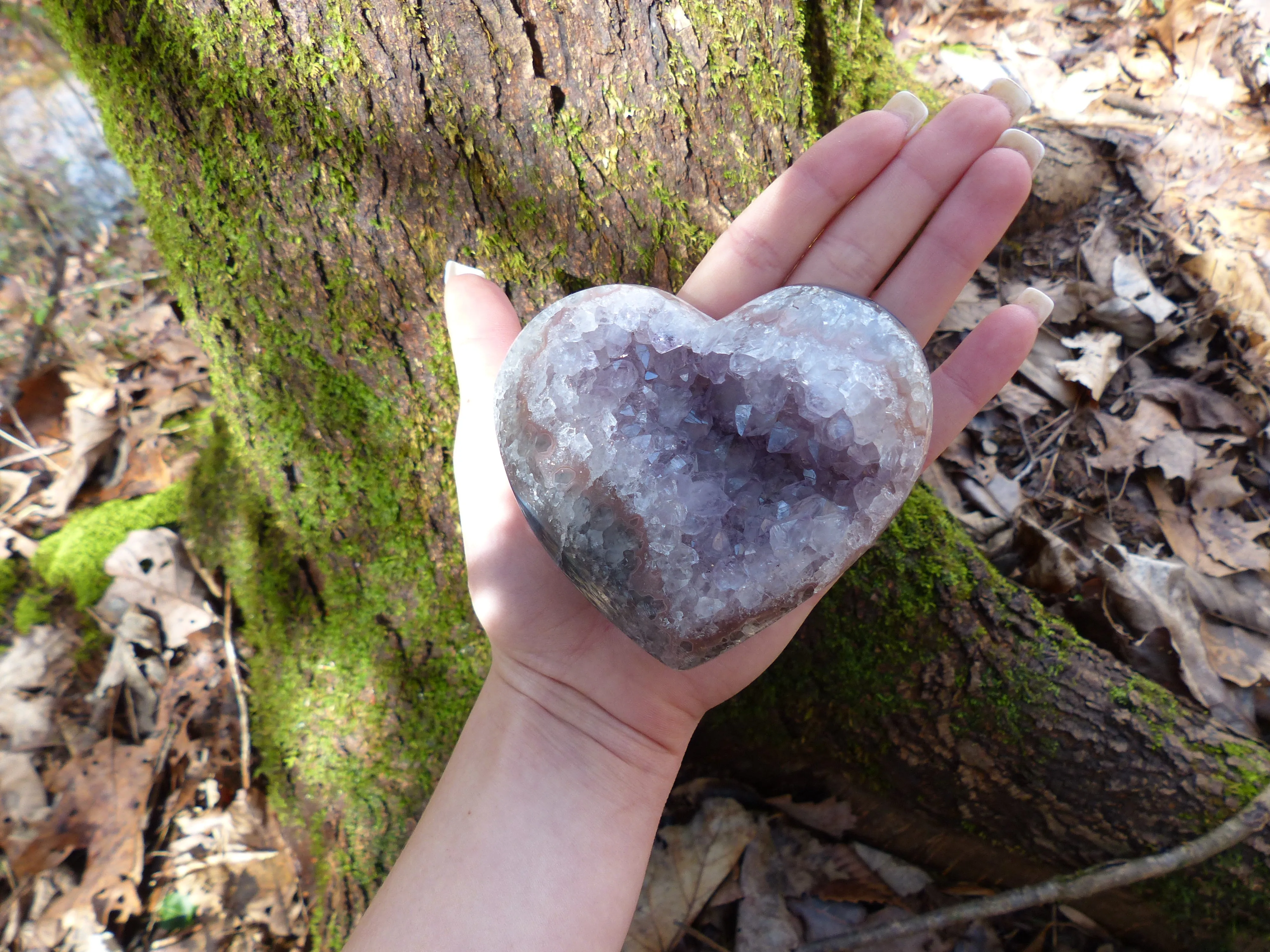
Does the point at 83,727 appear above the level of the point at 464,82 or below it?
below

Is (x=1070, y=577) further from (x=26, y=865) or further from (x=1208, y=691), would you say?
(x=26, y=865)

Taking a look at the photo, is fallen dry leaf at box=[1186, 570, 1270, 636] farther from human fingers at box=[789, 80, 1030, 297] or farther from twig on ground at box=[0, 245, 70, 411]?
twig on ground at box=[0, 245, 70, 411]

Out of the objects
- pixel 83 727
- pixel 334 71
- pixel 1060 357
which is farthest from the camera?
pixel 1060 357

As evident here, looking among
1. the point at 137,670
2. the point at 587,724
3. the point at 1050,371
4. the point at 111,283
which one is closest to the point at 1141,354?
the point at 1050,371

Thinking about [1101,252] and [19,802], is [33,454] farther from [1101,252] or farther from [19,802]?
[1101,252]

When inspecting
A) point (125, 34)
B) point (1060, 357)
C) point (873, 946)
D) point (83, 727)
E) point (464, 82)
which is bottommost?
point (873, 946)

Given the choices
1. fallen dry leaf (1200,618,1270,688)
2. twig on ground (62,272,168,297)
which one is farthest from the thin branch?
twig on ground (62,272,168,297)

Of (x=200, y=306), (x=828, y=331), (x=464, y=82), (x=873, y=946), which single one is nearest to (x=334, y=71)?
(x=464, y=82)
